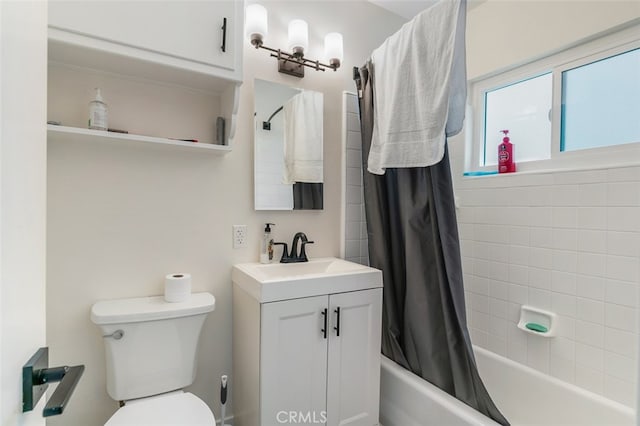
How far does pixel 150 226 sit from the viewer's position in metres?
1.50

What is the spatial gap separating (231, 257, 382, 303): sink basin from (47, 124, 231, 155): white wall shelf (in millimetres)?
625

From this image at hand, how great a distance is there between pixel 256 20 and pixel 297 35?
230mm

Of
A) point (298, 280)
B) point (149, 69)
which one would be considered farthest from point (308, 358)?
point (149, 69)

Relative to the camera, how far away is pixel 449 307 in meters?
1.46

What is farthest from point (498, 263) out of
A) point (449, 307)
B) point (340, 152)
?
point (340, 152)

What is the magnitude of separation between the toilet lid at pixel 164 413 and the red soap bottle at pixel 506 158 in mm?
2026

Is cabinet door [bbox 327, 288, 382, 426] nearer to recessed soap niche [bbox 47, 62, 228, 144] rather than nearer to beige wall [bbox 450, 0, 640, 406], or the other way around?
beige wall [bbox 450, 0, 640, 406]

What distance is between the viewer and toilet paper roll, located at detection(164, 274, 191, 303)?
4.62ft

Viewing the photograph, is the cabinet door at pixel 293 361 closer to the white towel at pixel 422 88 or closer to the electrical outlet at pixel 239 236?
the electrical outlet at pixel 239 236

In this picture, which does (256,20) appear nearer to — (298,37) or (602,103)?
(298,37)

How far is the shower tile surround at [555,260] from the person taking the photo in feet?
4.83

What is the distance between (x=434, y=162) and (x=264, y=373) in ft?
3.86

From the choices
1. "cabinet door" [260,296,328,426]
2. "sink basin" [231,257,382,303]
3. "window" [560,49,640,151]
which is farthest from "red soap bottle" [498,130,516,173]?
"cabinet door" [260,296,328,426]

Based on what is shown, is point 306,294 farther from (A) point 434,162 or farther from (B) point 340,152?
(B) point 340,152
